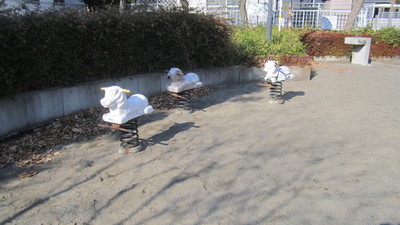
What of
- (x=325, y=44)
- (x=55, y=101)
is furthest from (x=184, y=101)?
(x=325, y=44)

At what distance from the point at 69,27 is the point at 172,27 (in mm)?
2712

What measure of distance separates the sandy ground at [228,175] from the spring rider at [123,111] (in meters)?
0.19

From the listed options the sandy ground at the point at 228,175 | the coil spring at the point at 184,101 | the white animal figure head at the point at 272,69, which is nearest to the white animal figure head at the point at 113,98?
the sandy ground at the point at 228,175

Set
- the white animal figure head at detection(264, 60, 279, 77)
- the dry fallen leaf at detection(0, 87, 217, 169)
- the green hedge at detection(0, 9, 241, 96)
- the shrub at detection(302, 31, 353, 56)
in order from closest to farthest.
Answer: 1. the dry fallen leaf at detection(0, 87, 217, 169)
2. the green hedge at detection(0, 9, 241, 96)
3. the white animal figure head at detection(264, 60, 279, 77)
4. the shrub at detection(302, 31, 353, 56)

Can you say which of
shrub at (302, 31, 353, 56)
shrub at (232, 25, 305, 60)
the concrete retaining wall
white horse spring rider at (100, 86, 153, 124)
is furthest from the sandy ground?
shrub at (302, 31, 353, 56)

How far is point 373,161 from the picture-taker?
14.9ft

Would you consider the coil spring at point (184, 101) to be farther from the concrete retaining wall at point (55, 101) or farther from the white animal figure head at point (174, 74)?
the concrete retaining wall at point (55, 101)

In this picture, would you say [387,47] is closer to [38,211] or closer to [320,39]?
[320,39]

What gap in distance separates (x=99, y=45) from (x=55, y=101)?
1.48 m

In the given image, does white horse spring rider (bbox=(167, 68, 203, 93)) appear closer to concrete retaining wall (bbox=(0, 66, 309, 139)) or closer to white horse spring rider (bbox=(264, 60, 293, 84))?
concrete retaining wall (bbox=(0, 66, 309, 139))

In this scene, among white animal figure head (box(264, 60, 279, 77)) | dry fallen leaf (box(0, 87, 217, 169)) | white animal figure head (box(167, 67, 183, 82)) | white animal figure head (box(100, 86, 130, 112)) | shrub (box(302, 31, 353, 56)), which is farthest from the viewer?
shrub (box(302, 31, 353, 56))

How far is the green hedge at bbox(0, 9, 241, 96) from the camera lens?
5547 millimetres

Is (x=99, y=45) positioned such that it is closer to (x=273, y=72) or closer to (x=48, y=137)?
(x=48, y=137)

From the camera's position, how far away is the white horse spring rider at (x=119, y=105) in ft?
14.2
